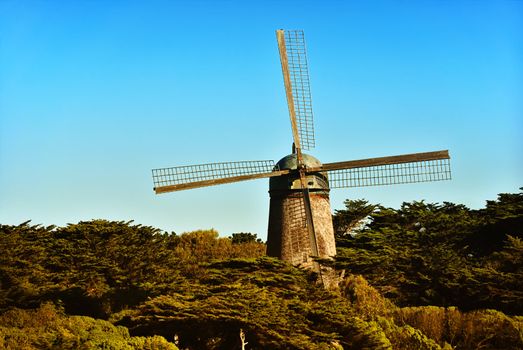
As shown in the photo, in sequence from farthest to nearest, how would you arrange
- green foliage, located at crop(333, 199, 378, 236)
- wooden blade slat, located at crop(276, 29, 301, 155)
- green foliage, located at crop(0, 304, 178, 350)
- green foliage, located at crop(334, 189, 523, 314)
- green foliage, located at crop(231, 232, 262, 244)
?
green foliage, located at crop(231, 232, 262, 244)
green foliage, located at crop(333, 199, 378, 236)
green foliage, located at crop(334, 189, 523, 314)
wooden blade slat, located at crop(276, 29, 301, 155)
green foliage, located at crop(0, 304, 178, 350)

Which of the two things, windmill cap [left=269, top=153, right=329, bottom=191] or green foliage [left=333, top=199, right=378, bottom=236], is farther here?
green foliage [left=333, top=199, right=378, bottom=236]

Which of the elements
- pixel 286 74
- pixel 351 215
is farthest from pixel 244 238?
pixel 286 74

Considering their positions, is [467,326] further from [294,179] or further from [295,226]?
[294,179]

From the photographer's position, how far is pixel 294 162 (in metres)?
26.3

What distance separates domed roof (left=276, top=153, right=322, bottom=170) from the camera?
1033 inches

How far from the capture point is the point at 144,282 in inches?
1292

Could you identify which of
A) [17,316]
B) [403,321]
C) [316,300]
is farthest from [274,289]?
[17,316]

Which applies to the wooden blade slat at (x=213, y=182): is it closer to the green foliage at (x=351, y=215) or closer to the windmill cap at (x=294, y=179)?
the windmill cap at (x=294, y=179)

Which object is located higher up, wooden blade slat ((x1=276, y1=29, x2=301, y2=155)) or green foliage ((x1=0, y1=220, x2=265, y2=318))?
wooden blade slat ((x1=276, y1=29, x2=301, y2=155))

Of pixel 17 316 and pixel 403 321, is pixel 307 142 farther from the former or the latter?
pixel 17 316

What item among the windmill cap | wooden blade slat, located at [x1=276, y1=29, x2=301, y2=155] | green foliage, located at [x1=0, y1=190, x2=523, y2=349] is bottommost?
green foliage, located at [x1=0, y1=190, x2=523, y2=349]

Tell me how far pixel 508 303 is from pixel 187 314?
13.3 metres

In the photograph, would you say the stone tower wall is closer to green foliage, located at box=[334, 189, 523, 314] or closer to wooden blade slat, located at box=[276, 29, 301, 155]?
green foliage, located at box=[334, 189, 523, 314]

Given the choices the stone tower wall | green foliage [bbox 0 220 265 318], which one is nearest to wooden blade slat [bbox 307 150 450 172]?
the stone tower wall
